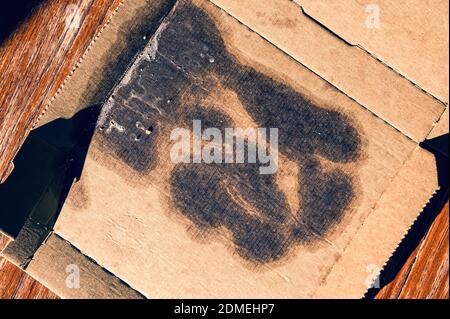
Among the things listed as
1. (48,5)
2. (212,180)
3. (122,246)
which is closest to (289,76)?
(212,180)

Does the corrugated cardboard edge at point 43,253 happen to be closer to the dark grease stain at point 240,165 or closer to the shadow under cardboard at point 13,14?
the dark grease stain at point 240,165

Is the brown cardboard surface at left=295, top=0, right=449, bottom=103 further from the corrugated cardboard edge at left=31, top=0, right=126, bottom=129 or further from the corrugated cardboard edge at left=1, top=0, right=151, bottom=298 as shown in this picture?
the corrugated cardboard edge at left=1, top=0, right=151, bottom=298

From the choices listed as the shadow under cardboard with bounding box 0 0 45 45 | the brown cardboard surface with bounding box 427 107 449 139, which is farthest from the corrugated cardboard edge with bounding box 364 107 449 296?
the shadow under cardboard with bounding box 0 0 45 45

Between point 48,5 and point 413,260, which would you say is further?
point 48,5

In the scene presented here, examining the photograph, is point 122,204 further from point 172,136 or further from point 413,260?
point 413,260

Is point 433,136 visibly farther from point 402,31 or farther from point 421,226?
point 402,31
